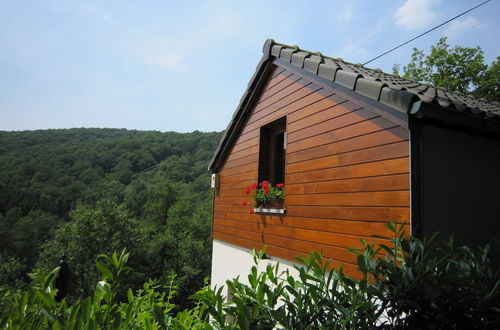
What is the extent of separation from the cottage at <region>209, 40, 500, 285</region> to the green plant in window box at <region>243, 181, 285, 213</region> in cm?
16

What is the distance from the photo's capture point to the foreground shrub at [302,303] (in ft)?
3.61

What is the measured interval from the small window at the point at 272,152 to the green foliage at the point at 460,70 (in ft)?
49.7

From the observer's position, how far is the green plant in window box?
519 centimetres

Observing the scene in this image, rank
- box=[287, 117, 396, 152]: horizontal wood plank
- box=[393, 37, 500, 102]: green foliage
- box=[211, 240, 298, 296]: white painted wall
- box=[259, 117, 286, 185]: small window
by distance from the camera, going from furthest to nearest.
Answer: box=[393, 37, 500, 102]: green foliage → box=[211, 240, 298, 296]: white painted wall → box=[259, 117, 286, 185]: small window → box=[287, 117, 396, 152]: horizontal wood plank

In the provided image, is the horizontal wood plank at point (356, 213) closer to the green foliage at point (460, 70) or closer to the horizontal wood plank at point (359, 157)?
the horizontal wood plank at point (359, 157)

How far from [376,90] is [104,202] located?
2529 cm

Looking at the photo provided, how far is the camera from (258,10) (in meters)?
5.79

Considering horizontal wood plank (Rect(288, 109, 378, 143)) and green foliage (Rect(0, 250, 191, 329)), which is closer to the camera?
green foliage (Rect(0, 250, 191, 329))

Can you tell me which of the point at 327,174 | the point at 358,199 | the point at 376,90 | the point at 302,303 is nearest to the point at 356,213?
the point at 358,199

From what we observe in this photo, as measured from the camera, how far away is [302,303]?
4.87ft

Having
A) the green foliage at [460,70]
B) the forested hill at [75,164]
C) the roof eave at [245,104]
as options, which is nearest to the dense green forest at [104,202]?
the forested hill at [75,164]

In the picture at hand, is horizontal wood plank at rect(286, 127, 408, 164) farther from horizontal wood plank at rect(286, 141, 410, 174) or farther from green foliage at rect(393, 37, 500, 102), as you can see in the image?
green foliage at rect(393, 37, 500, 102)

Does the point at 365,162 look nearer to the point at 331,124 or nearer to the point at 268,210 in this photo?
the point at 331,124

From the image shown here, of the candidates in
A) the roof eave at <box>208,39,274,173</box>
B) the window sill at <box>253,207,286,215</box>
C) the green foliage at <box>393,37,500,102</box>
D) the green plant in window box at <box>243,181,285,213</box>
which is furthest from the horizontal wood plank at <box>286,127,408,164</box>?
the green foliage at <box>393,37,500,102</box>
